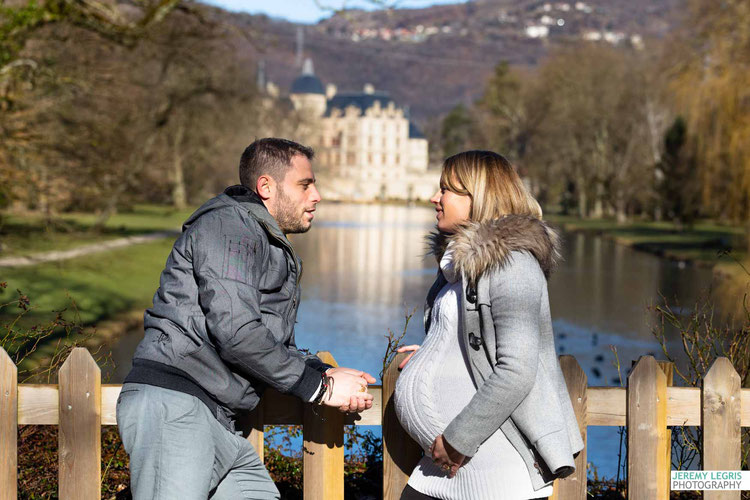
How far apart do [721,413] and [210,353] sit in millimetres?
A: 1947

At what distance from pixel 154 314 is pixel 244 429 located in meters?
0.72

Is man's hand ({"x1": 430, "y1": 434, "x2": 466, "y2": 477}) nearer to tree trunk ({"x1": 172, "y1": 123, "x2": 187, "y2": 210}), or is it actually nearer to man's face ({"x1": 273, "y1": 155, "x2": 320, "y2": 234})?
man's face ({"x1": 273, "y1": 155, "x2": 320, "y2": 234})

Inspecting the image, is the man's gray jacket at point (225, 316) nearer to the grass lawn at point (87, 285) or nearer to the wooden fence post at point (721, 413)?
the wooden fence post at point (721, 413)

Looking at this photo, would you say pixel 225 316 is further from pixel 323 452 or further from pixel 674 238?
pixel 674 238

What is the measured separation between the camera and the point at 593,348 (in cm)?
1395

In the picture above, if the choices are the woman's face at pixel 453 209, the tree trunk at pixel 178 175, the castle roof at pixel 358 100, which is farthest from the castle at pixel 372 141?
the woman's face at pixel 453 209

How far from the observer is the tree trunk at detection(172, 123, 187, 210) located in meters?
48.5

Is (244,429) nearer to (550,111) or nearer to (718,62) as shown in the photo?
(718,62)

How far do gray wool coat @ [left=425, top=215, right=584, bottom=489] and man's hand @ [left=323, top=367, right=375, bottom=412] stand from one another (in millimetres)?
391

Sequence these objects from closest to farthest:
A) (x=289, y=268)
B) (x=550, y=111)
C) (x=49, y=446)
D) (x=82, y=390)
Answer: (x=289, y=268) < (x=82, y=390) < (x=49, y=446) < (x=550, y=111)

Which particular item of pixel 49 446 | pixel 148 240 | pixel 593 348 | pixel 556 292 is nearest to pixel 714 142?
pixel 556 292

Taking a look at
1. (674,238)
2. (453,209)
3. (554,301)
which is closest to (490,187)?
(453,209)

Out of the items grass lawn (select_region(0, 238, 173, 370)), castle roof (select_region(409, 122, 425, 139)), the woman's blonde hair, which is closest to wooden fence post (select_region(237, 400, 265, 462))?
the woman's blonde hair

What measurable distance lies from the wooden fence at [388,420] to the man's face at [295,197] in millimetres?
603
